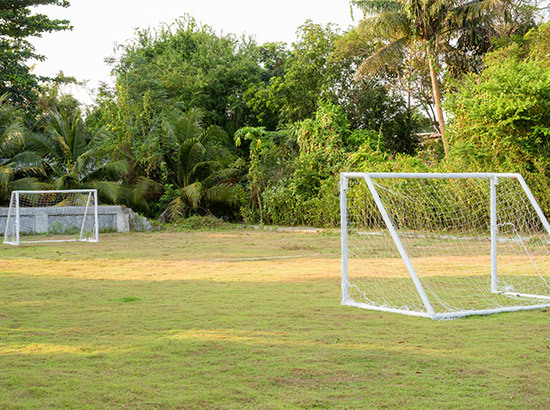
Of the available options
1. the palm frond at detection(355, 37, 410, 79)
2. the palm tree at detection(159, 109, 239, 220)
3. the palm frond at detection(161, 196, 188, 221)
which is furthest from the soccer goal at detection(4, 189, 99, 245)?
the palm frond at detection(355, 37, 410, 79)

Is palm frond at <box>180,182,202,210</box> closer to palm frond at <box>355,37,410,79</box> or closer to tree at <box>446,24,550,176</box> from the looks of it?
palm frond at <box>355,37,410,79</box>

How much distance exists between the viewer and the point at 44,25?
26.9 m

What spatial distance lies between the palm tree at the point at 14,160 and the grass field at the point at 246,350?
14171 mm

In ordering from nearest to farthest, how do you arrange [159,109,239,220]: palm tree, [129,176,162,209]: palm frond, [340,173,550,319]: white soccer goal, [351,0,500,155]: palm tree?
[340,173,550,319]: white soccer goal, [351,0,500,155]: palm tree, [129,176,162,209]: palm frond, [159,109,239,220]: palm tree

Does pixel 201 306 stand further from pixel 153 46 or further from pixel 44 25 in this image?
pixel 153 46

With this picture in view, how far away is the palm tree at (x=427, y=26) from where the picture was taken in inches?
994

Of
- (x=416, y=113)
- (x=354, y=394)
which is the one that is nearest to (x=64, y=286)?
(x=354, y=394)

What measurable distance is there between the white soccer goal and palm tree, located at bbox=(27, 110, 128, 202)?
10192 millimetres

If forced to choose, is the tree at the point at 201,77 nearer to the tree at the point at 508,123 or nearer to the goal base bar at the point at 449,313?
the tree at the point at 508,123

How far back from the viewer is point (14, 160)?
77.6 feet

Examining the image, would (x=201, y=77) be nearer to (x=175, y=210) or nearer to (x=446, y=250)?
(x=175, y=210)

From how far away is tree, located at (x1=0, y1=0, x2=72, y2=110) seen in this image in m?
26.3

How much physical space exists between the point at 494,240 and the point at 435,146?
24.2 metres

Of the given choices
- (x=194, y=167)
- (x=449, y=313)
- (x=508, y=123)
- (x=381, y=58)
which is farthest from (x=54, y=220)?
(x=449, y=313)
